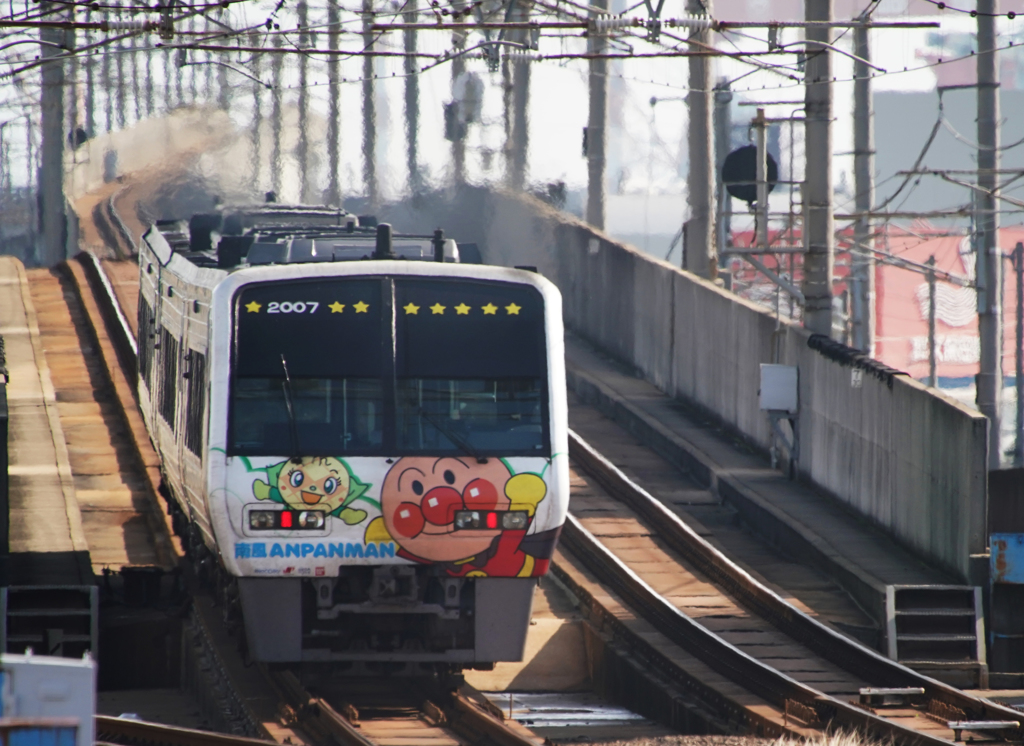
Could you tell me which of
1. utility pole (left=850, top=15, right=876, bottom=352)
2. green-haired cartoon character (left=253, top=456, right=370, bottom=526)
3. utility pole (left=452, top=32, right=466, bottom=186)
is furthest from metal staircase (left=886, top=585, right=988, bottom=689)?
utility pole (left=452, top=32, right=466, bottom=186)

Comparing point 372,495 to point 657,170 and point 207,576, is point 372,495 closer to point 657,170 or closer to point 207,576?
point 207,576

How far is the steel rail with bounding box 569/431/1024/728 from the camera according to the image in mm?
12328

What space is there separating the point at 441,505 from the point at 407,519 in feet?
0.84

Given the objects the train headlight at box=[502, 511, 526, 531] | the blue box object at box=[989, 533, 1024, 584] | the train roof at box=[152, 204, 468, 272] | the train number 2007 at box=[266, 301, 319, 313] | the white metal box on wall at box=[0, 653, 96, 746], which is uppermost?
the train roof at box=[152, 204, 468, 272]

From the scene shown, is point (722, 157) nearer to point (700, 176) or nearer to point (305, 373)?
point (700, 176)

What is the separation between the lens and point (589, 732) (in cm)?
1296

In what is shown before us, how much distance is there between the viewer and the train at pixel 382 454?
11406 mm

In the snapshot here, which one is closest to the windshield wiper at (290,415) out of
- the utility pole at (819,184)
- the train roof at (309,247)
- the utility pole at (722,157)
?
the train roof at (309,247)

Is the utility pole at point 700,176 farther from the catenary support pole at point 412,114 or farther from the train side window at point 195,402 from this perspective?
the catenary support pole at point 412,114

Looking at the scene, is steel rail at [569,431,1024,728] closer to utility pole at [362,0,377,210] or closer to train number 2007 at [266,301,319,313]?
train number 2007 at [266,301,319,313]

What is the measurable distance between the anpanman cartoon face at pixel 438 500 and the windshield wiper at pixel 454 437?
0.04 metres

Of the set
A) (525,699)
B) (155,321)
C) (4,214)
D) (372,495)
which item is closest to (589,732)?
(525,699)

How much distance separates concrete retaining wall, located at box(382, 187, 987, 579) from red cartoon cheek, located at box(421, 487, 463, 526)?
5777mm

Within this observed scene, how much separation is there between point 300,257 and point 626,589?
5145 millimetres
